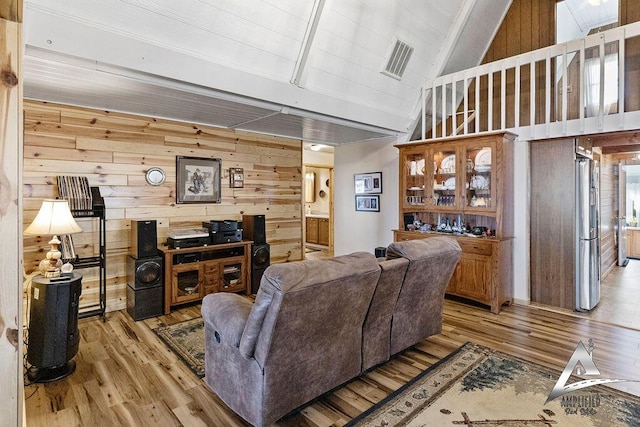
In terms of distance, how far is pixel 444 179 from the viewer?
4605mm

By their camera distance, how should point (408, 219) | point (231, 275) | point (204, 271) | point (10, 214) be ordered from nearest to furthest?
point (10, 214)
point (204, 271)
point (231, 275)
point (408, 219)

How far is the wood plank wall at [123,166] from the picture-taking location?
11.5ft

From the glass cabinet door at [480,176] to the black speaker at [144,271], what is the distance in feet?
12.3

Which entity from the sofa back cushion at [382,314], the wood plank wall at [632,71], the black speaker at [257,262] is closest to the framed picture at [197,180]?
the black speaker at [257,262]

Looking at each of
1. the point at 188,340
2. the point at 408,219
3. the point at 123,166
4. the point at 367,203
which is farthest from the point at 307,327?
the point at 367,203

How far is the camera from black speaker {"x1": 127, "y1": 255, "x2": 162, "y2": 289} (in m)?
3.75

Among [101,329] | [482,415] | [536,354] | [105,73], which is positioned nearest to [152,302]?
[101,329]

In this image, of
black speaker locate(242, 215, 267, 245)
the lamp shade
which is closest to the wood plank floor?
the lamp shade

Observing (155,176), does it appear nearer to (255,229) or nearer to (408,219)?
(255,229)

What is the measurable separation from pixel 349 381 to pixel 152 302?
2.48 m

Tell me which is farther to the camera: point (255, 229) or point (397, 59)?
point (255, 229)

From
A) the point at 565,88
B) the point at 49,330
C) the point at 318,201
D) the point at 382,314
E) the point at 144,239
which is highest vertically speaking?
the point at 565,88

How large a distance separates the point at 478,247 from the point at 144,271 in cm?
381

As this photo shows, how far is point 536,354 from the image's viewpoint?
2908mm
